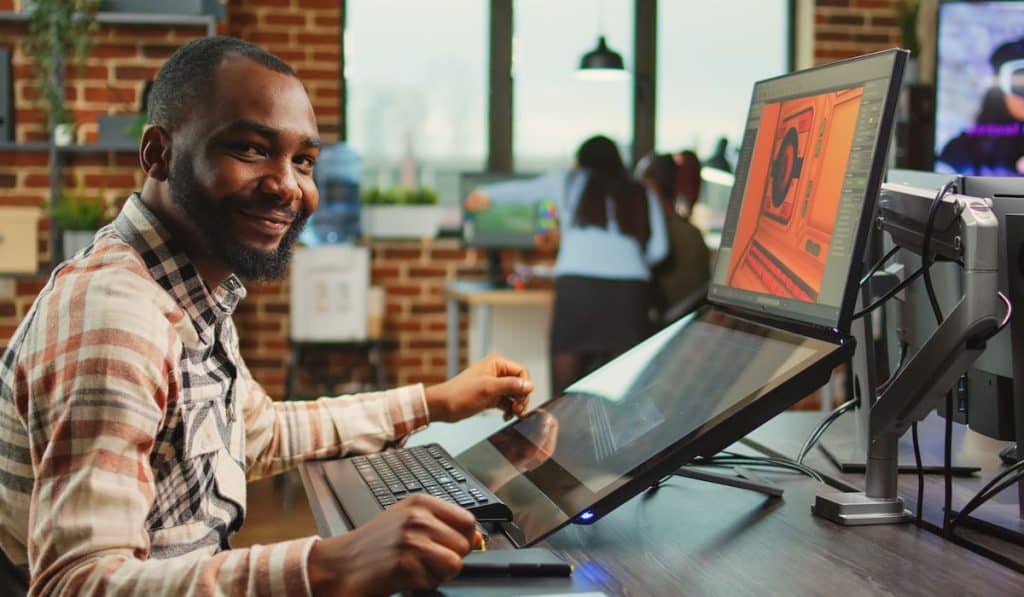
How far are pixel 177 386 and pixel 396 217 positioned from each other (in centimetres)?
426

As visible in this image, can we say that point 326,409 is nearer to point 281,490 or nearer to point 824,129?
point 824,129

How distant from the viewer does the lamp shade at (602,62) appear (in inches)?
195

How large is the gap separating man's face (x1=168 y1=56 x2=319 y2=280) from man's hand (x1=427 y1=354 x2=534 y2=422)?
1.31 ft

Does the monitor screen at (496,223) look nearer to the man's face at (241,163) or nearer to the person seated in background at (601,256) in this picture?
the person seated in background at (601,256)

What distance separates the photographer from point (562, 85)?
5.56 metres

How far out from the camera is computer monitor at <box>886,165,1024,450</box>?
116cm

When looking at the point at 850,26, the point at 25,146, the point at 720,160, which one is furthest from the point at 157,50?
the point at 850,26

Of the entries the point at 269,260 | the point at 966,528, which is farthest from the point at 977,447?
the point at 269,260

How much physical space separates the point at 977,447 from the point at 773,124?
0.60 meters

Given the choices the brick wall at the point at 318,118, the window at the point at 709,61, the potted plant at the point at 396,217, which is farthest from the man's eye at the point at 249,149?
the window at the point at 709,61

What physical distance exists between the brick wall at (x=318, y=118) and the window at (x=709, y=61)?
12.7 inches

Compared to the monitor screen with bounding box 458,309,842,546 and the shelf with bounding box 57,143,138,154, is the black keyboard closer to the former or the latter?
the monitor screen with bounding box 458,309,842,546

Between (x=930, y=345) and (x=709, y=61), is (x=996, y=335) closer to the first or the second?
(x=930, y=345)

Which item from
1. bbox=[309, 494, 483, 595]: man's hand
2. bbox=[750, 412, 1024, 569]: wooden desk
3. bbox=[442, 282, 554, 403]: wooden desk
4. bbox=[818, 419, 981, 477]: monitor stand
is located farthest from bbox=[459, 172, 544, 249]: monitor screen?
bbox=[309, 494, 483, 595]: man's hand
